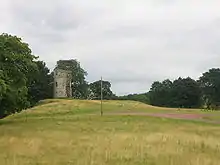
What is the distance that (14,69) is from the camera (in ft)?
141

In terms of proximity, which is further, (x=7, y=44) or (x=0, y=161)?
(x=7, y=44)

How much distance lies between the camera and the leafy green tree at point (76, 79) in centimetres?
13600

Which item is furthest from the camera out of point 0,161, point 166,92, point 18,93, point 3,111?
point 166,92

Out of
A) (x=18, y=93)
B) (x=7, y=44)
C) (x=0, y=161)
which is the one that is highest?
(x=7, y=44)

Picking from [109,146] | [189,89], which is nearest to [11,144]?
[109,146]

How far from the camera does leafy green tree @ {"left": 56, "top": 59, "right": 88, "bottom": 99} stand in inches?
5354

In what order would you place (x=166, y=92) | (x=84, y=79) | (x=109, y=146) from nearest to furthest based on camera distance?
Result: (x=109, y=146), (x=166, y=92), (x=84, y=79)

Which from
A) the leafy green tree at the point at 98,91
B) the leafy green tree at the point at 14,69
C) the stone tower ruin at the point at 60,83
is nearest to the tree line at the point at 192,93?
the leafy green tree at the point at 98,91

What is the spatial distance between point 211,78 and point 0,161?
11537cm

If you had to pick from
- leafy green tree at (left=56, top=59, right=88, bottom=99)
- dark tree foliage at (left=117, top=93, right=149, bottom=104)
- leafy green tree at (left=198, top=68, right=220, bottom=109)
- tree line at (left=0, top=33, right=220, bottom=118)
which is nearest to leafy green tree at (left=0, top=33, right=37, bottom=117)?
tree line at (left=0, top=33, right=220, bottom=118)

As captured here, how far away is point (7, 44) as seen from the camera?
147 feet

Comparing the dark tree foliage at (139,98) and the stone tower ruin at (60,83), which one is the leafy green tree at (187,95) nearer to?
the dark tree foliage at (139,98)

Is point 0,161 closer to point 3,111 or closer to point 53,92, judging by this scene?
point 3,111

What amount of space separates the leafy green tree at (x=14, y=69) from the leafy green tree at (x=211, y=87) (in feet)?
260
